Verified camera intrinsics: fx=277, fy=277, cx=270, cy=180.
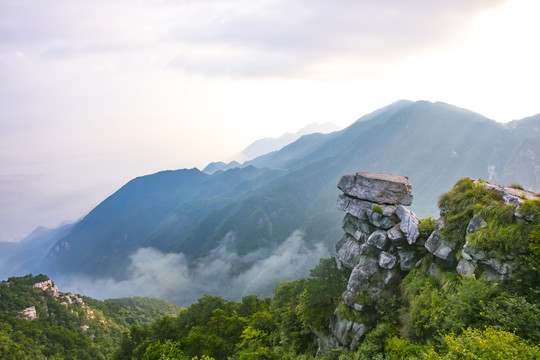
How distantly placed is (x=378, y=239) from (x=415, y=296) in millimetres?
6564

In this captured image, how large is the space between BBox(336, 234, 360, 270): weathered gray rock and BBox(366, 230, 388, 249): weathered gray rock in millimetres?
4143

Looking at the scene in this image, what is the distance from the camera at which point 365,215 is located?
32656 mm

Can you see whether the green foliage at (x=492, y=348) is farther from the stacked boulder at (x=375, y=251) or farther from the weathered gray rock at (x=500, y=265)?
the stacked boulder at (x=375, y=251)

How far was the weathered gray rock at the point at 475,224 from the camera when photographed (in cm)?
2095

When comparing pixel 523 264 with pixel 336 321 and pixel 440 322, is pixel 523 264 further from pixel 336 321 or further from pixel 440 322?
pixel 336 321

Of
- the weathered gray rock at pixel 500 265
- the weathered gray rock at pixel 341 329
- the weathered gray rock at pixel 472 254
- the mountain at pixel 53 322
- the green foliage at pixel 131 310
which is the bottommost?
the green foliage at pixel 131 310

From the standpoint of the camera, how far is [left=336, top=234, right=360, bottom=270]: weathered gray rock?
1307 inches

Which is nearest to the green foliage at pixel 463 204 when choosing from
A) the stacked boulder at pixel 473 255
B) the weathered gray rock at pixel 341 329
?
the stacked boulder at pixel 473 255

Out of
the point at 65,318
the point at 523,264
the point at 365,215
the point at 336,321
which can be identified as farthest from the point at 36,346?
the point at 523,264

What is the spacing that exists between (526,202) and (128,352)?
60.8m

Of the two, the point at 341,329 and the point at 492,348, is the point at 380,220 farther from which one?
the point at 492,348

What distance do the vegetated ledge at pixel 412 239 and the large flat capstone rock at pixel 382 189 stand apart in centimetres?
11

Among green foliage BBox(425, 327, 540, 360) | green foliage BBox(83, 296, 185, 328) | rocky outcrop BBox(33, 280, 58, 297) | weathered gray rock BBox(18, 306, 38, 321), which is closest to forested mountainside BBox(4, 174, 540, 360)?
green foliage BBox(425, 327, 540, 360)

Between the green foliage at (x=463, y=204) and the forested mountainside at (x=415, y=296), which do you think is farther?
the green foliage at (x=463, y=204)
